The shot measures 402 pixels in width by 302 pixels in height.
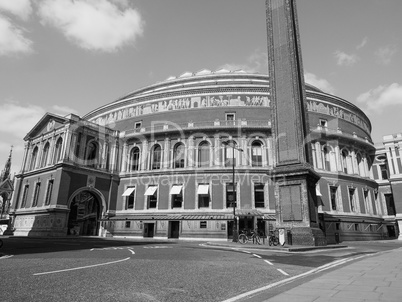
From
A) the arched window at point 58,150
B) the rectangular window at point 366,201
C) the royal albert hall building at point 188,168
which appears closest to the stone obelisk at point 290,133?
the royal albert hall building at point 188,168

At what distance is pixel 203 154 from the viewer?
37625mm

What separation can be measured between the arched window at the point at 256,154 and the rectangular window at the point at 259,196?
9.44 feet

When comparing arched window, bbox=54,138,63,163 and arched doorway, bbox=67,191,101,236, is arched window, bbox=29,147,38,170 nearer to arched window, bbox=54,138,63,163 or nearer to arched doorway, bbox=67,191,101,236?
arched window, bbox=54,138,63,163

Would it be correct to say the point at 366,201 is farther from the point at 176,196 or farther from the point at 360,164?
the point at 176,196

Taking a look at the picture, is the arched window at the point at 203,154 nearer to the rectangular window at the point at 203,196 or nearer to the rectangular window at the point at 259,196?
the rectangular window at the point at 203,196

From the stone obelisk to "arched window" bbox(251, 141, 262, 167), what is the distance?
13325 mm

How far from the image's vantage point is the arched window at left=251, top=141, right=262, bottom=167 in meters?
36.6

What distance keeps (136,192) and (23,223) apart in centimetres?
1435

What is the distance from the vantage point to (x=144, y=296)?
5.36m

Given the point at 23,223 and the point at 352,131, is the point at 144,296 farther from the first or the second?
the point at 352,131

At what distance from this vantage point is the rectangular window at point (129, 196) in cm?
3866

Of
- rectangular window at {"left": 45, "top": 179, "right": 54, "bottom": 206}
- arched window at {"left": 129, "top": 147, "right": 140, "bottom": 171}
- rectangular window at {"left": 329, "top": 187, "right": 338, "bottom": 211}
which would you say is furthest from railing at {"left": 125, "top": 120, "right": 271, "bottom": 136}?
rectangular window at {"left": 45, "top": 179, "right": 54, "bottom": 206}

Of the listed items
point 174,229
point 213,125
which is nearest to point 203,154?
point 213,125

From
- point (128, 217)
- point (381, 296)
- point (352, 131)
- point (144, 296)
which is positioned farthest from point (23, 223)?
point (352, 131)
